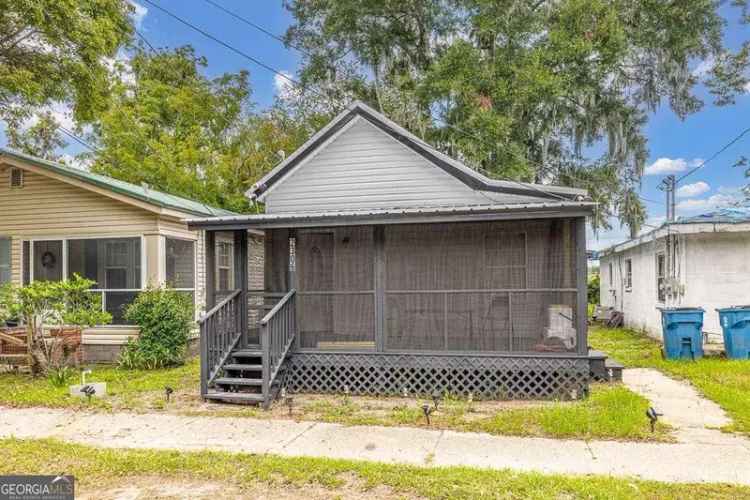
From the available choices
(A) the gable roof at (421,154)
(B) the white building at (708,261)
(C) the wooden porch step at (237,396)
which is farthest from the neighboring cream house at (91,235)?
(B) the white building at (708,261)

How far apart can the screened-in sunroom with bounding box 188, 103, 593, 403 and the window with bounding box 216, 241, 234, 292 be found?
487 centimetres

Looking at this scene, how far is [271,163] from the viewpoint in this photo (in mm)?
22906

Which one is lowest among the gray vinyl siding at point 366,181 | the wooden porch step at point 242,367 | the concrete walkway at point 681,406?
the concrete walkway at point 681,406

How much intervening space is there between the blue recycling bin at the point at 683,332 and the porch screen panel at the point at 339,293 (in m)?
6.33

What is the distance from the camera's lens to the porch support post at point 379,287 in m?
7.95

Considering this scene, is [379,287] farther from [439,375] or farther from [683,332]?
[683,332]

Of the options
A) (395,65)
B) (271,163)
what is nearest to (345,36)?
(395,65)

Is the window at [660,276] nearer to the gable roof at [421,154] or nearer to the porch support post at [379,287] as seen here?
the gable roof at [421,154]

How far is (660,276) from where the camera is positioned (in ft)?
43.1

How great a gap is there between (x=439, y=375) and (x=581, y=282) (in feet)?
8.28

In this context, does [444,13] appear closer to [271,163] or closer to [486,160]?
[486,160]

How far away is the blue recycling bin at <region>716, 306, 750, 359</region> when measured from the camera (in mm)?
9812

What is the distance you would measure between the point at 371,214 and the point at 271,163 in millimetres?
16276

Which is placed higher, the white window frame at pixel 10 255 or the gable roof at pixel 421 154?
the gable roof at pixel 421 154
